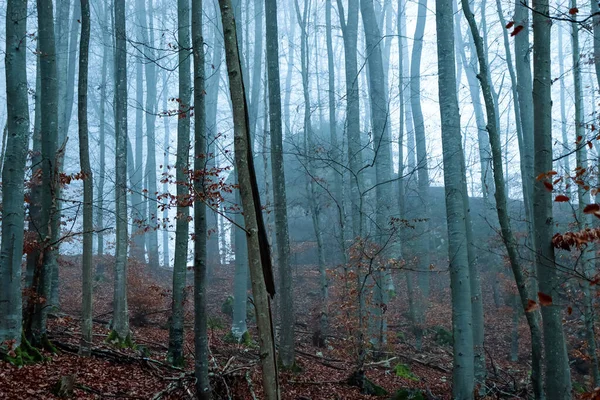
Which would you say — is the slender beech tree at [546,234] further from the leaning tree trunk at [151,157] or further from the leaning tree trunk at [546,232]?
the leaning tree trunk at [151,157]

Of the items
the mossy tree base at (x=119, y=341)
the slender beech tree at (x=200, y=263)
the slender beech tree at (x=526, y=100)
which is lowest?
the mossy tree base at (x=119, y=341)

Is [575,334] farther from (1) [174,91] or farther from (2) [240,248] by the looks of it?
(1) [174,91]

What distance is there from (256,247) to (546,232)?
395 centimetres

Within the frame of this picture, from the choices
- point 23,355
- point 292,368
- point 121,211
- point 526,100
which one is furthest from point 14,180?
point 526,100

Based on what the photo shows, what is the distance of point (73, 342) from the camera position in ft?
29.3

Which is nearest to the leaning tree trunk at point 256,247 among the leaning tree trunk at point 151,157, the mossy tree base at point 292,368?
the mossy tree base at point 292,368

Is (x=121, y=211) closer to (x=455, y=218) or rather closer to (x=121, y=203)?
(x=121, y=203)

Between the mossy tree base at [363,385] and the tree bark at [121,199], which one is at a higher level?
the tree bark at [121,199]

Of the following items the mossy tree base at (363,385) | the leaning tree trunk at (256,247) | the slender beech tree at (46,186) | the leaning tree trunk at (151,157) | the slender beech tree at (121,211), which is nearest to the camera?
the leaning tree trunk at (256,247)

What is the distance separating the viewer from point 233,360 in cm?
841

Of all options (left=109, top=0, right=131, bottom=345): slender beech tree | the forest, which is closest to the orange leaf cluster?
the forest

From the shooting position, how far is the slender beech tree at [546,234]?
17.7 feet

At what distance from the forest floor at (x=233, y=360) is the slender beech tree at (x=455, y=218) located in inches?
55.2

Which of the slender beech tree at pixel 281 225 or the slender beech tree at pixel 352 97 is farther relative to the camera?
the slender beech tree at pixel 352 97
